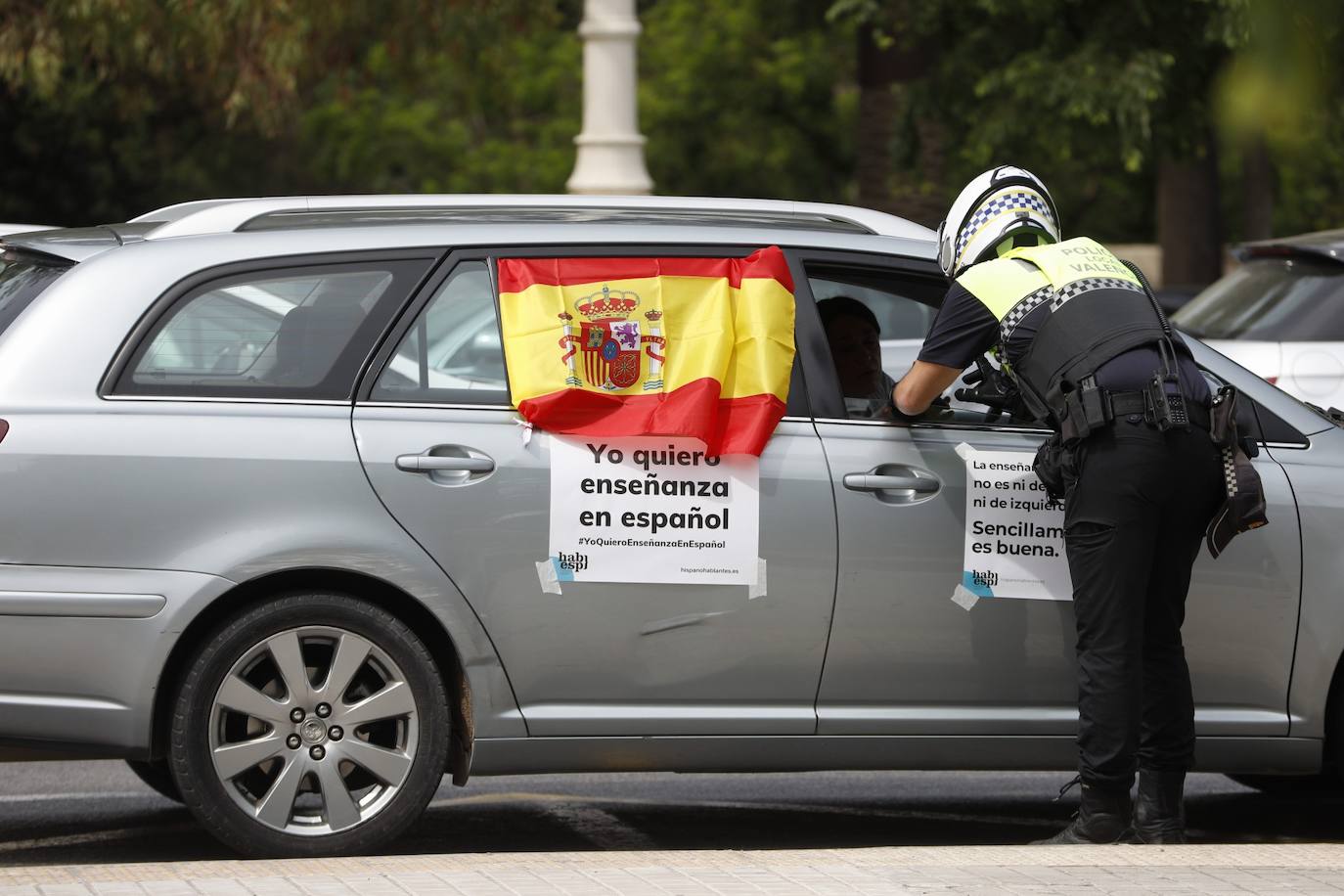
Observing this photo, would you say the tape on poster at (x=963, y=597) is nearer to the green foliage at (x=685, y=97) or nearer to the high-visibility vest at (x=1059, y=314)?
the high-visibility vest at (x=1059, y=314)

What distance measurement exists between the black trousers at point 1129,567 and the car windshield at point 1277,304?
369 centimetres

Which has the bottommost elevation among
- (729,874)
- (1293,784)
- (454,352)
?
(1293,784)

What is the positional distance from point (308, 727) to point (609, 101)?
10.7 meters

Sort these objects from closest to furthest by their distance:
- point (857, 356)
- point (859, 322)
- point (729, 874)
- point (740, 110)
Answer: point (729, 874) < point (857, 356) < point (859, 322) < point (740, 110)

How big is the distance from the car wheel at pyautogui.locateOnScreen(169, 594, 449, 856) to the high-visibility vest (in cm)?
169

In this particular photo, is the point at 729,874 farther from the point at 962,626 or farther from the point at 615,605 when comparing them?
the point at 962,626

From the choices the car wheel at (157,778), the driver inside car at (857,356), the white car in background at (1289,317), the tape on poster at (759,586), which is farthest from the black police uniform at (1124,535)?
the white car in background at (1289,317)

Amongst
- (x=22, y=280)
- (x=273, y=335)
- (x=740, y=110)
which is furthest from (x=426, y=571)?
(x=740, y=110)

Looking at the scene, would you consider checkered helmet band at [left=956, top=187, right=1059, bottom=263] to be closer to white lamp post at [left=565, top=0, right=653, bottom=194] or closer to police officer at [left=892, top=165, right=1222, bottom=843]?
police officer at [left=892, top=165, right=1222, bottom=843]

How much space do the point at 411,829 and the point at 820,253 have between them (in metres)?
2.09

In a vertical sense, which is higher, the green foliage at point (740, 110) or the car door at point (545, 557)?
the green foliage at point (740, 110)

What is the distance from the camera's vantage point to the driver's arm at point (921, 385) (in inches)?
209

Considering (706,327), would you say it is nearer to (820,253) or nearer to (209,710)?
(820,253)

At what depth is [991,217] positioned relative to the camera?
5434mm
